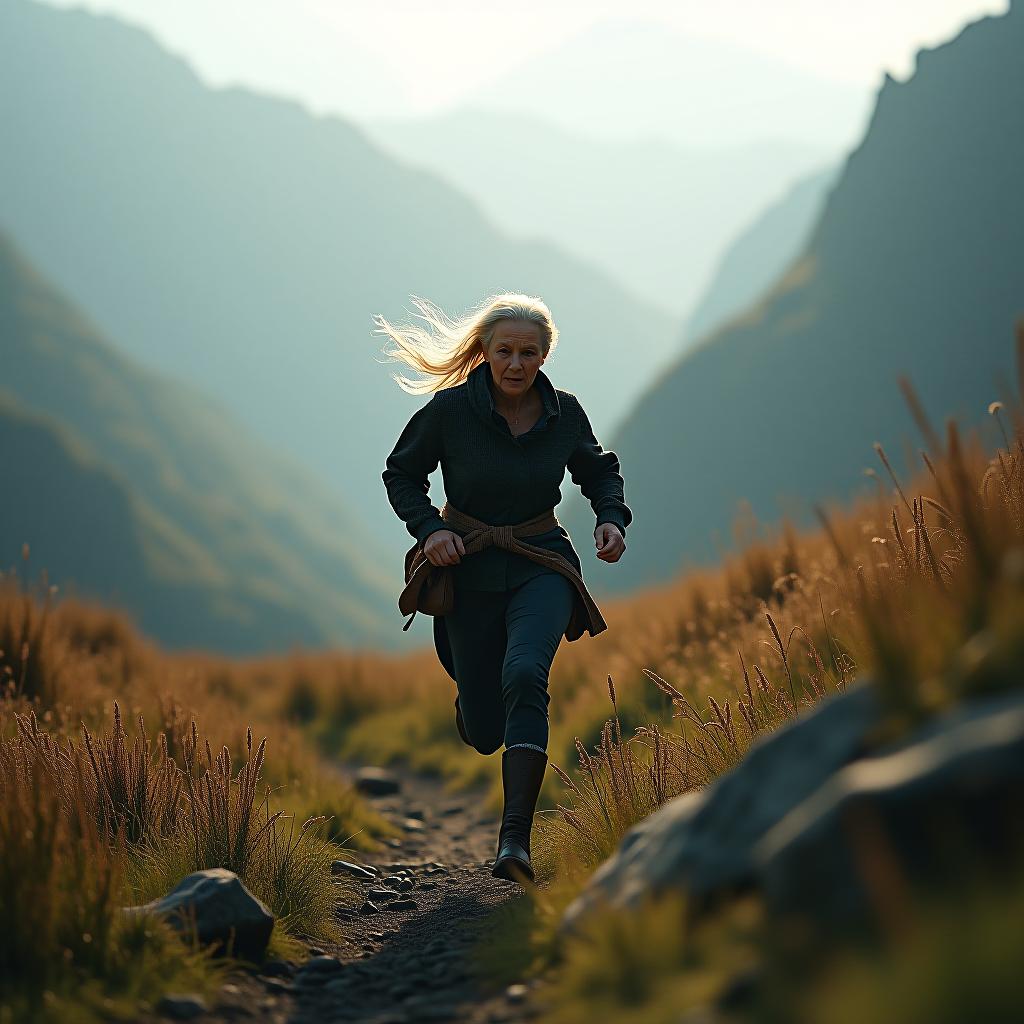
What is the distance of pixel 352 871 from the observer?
501cm

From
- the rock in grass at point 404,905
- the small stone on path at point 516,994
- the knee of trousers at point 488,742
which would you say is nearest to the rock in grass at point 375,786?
the knee of trousers at point 488,742

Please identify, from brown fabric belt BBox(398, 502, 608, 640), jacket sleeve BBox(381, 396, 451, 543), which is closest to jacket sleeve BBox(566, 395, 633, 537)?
brown fabric belt BBox(398, 502, 608, 640)

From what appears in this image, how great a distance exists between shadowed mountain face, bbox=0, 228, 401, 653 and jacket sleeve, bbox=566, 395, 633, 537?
2405 inches

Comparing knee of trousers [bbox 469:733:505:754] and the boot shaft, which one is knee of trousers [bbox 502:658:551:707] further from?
knee of trousers [bbox 469:733:505:754]

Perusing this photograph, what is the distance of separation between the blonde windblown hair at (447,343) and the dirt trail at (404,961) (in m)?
2.18

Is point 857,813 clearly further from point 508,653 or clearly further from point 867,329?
point 867,329

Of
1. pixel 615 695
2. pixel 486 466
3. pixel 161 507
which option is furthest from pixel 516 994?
pixel 161 507

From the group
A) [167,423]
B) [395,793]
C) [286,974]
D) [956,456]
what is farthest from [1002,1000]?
[167,423]

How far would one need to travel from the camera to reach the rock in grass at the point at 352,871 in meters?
4.95

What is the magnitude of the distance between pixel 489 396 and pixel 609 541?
2.56ft

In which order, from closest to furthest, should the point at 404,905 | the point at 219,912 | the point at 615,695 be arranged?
the point at 219,912 → the point at 404,905 → the point at 615,695

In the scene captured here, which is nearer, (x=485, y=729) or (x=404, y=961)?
(x=404, y=961)

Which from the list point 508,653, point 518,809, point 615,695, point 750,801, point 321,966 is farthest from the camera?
point 615,695

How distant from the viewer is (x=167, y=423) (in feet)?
474
